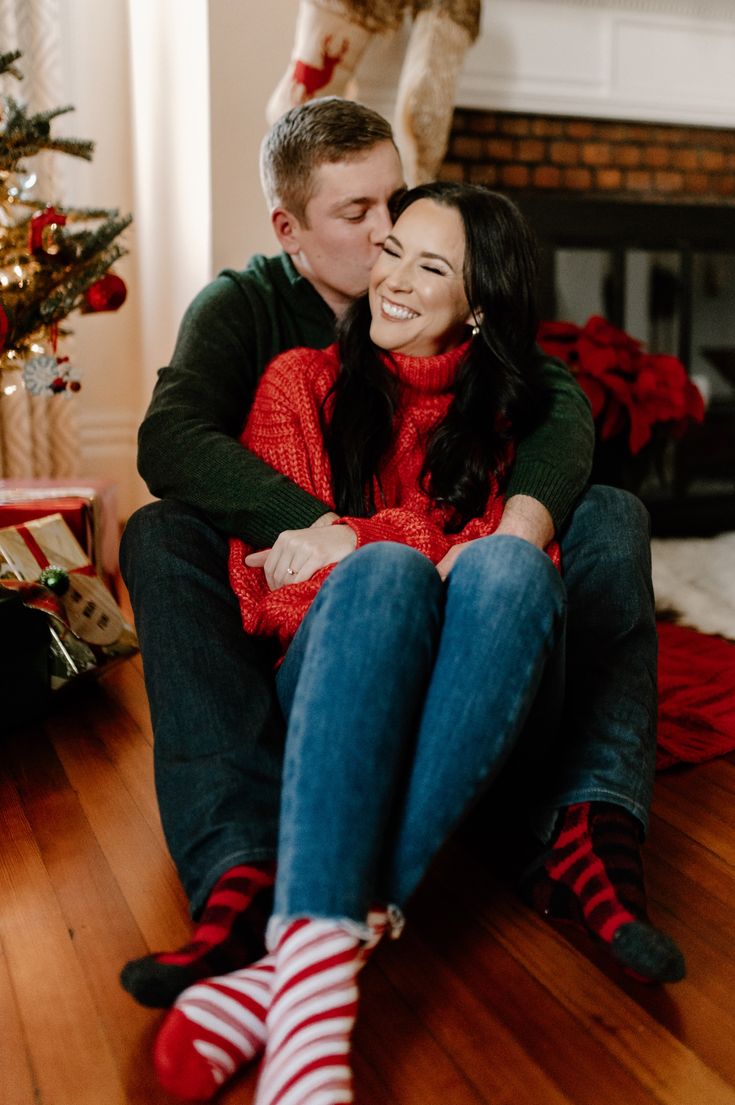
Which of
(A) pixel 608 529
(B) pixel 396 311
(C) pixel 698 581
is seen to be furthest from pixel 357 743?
(C) pixel 698 581

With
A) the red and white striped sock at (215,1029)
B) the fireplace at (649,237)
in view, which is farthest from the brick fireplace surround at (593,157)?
the red and white striped sock at (215,1029)

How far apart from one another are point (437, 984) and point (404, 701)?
332 mm

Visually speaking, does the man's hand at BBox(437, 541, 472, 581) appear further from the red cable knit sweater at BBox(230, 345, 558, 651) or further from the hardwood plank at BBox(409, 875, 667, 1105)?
the hardwood plank at BBox(409, 875, 667, 1105)

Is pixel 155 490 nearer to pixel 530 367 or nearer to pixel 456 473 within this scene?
pixel 456 473

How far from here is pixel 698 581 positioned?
2471 mm

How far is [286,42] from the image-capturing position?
238 cm

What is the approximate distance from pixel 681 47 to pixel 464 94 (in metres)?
0.67

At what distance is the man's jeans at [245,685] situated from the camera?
3.35 feet

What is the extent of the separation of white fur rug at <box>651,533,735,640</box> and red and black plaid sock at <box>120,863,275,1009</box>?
4.66ft

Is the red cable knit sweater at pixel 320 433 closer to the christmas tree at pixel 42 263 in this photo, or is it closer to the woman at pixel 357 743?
the woman at pixel 357 743

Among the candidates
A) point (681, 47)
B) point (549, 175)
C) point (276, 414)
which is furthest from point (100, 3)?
point (276, 414)

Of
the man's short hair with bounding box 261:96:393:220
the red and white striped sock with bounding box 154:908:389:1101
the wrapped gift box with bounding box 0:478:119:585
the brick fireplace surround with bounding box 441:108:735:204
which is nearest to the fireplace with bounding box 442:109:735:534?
the brick fireplace surround with bounding box 441:108:735:204

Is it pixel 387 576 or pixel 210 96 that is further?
pixel 210 96

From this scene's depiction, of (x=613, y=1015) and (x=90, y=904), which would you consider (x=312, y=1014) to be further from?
(x=90, y=904)
